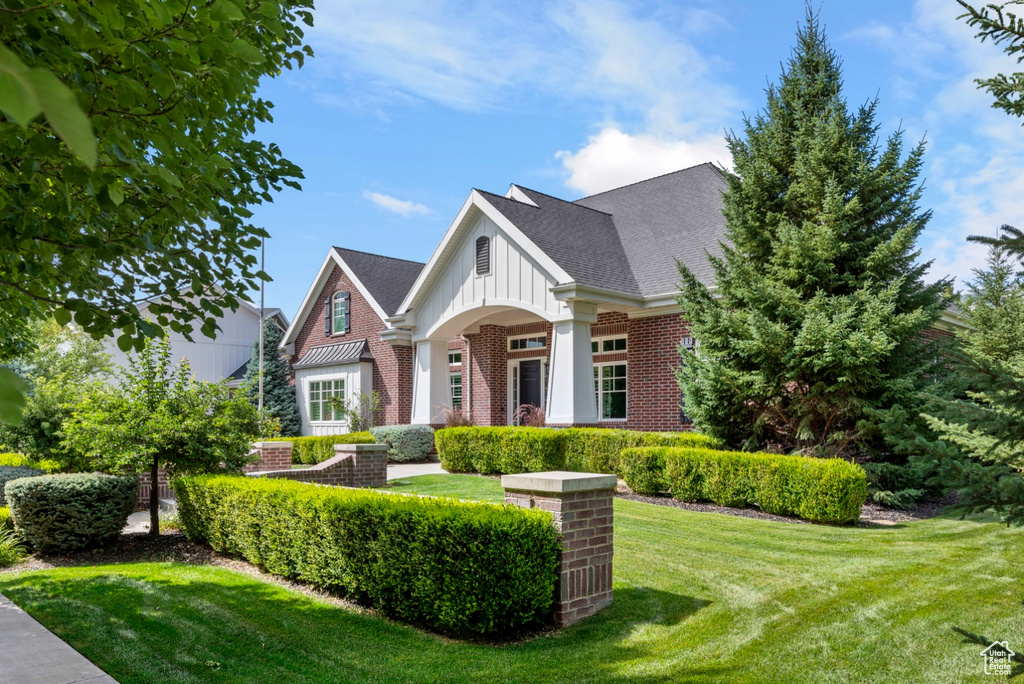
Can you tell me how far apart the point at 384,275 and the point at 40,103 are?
81.9ft

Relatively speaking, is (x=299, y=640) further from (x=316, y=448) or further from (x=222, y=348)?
(x=222, y=348)

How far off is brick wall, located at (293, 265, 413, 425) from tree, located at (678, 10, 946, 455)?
11.1m

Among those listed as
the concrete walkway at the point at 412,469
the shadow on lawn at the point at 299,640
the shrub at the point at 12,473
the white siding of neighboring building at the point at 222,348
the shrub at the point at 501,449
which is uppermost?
the white siding of neighboring building at the point at 222,348

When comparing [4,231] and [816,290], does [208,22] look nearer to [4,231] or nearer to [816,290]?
[4,231]

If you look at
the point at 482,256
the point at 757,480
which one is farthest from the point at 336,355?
the point at 757,480

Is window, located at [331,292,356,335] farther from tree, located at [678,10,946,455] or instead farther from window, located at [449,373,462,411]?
tree, located at [678,10,946,455]

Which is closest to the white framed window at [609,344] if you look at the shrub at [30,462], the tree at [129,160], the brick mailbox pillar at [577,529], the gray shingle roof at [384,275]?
the gray shingle roof at [384,275]

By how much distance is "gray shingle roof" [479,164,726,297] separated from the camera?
1644 cm

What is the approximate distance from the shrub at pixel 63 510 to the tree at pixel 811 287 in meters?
9.39

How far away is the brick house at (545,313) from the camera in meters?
16.0

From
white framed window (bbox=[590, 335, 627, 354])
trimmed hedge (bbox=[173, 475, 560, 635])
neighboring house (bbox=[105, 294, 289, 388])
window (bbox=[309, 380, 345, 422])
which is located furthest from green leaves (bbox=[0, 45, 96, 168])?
neighboring house (bbox=[105, 294, 289, 388])

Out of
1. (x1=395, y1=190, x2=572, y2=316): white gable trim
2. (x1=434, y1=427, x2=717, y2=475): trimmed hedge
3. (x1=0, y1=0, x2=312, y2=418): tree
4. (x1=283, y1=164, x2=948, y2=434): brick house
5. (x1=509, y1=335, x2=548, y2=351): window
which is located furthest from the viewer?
(x1=509, y1=335, x2=548, y2=351): window

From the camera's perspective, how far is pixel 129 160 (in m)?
2.86

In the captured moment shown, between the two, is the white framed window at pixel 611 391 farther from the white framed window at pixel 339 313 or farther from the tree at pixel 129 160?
the tree at pixel 129 160
